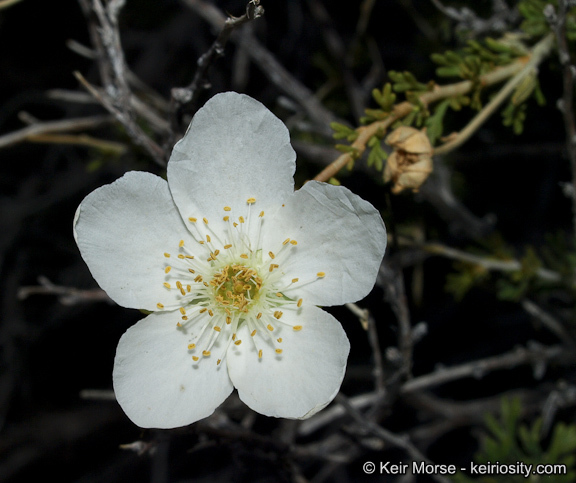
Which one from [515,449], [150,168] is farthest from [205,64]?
[515,449]

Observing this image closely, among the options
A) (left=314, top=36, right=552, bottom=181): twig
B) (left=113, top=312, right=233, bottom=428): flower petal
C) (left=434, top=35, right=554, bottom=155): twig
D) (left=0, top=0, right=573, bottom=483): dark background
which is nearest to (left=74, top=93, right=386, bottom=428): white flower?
(left=113, top=312, right=233, bottom=428): flower petal

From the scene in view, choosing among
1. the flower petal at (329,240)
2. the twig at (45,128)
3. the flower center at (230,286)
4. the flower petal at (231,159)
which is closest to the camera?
the flower petal at (329,240)

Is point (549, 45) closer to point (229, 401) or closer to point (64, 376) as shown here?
point (229, 401)

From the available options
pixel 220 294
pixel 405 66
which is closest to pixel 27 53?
pixel 405 66

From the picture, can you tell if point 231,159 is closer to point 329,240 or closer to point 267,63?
point 329,240

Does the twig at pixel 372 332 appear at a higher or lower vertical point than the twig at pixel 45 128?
lower

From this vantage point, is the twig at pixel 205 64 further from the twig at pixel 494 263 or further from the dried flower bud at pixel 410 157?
the twig at pixel 494 263

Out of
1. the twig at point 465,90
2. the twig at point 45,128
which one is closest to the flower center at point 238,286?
the twig at point 465,90
